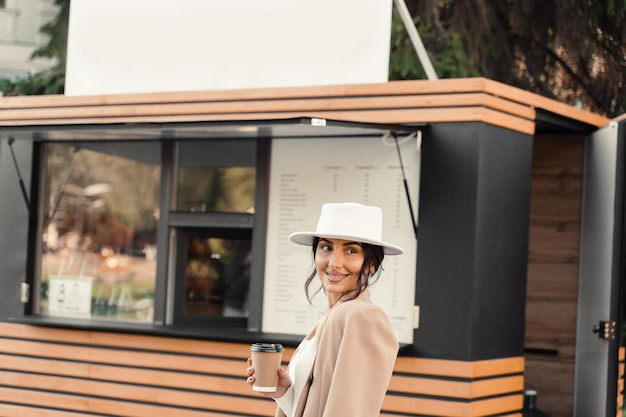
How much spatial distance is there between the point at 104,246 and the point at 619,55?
19.8 feet

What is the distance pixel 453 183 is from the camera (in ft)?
22.6

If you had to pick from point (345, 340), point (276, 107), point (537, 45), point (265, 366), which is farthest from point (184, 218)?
point (537, 45)

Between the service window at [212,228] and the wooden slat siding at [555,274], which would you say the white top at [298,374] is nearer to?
the service window at [212,228]

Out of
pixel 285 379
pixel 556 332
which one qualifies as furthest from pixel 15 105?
pixel 285 379

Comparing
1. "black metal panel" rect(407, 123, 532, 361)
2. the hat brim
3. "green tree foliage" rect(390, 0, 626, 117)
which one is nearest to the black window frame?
"black metal panel" rect(407, 123, 532, 361)

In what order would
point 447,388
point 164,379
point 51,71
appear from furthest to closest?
point 51,71 < point 164,379 < point 447,388

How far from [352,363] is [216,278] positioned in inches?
188

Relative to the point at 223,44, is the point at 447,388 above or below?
below

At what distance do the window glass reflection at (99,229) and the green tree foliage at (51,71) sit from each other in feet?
16.4

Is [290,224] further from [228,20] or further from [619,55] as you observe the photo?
[619,55]

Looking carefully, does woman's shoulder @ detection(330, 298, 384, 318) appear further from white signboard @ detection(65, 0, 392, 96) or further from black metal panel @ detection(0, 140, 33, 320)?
black metal panel @ detection(0, 140, 33, 320)

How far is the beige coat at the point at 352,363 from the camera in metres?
3.23

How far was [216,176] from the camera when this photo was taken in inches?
305

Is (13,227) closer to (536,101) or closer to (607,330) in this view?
(536,101)
